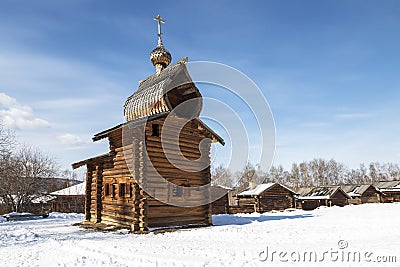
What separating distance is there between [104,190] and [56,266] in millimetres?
9152

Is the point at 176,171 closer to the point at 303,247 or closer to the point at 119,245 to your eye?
the point at 119,245

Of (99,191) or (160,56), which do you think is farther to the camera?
(160,56)

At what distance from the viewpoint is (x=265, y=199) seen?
3631 cm

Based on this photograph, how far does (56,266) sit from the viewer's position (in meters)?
8.05

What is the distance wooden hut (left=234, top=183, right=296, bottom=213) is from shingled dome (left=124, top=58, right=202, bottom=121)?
21.1 metres

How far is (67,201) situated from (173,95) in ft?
102

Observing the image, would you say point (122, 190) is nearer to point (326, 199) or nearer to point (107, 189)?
point (107, 189)

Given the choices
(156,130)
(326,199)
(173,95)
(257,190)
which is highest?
(173,95)

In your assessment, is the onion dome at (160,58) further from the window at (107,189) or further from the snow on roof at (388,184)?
the snow on roof at (388,184)

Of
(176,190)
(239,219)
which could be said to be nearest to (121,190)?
(176,190)

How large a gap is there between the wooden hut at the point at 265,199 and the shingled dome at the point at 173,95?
21.1 metres

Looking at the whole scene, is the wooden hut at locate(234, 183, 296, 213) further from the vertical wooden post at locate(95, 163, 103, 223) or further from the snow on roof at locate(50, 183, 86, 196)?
the snow on roof at locate(50, 183, 86, 196)

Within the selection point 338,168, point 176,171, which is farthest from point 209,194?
point 338,168

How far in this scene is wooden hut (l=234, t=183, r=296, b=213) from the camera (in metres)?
35.7
